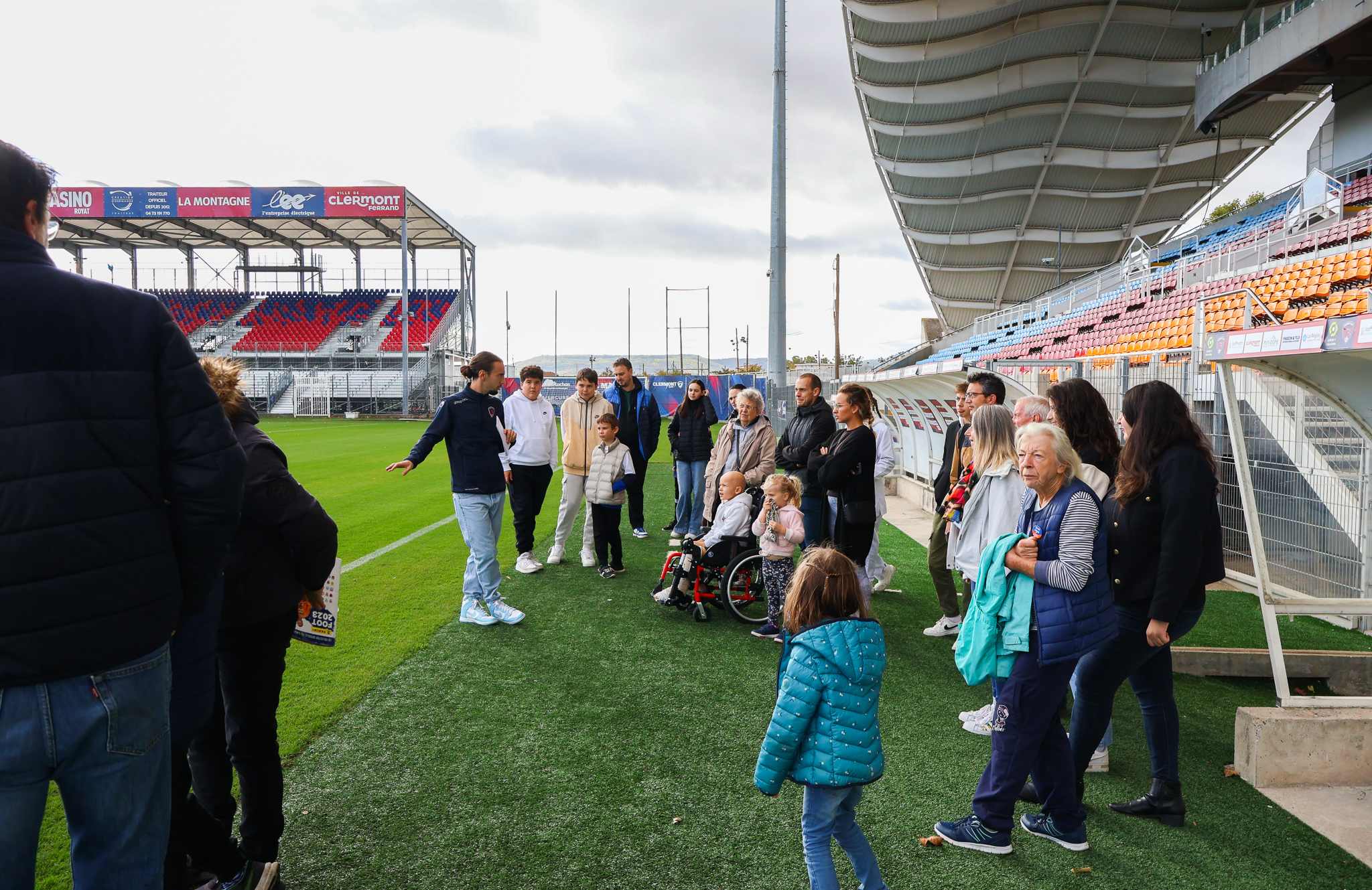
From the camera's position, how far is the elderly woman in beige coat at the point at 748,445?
650cm

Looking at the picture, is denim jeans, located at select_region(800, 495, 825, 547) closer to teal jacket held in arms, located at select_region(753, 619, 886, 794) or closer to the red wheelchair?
the red wheelchair

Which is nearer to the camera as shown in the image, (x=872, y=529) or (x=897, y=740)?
(x=897, y=740)

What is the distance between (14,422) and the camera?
1397 millimetres

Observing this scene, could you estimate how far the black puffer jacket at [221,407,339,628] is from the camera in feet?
7.56

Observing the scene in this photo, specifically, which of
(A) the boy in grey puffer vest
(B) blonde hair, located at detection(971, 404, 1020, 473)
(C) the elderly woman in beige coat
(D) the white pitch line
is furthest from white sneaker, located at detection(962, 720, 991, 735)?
(D) the white pitch line

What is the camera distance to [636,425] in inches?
338

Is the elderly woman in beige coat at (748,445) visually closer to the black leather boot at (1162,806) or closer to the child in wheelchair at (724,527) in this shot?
the child in wheelchair at (724,527)

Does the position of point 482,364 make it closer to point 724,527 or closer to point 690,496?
point 724,527

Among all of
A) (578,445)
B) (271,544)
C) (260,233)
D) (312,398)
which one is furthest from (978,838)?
(260,233)

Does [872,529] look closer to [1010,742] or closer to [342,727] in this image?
[1010,742]

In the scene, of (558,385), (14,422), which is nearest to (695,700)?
(14,422)

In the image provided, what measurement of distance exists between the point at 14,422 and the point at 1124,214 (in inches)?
1751

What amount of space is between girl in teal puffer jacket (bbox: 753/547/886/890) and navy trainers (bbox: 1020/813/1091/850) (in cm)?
94

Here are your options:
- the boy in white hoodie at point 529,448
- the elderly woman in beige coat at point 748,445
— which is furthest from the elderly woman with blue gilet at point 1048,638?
the boy in white hoodie at point 529,448
